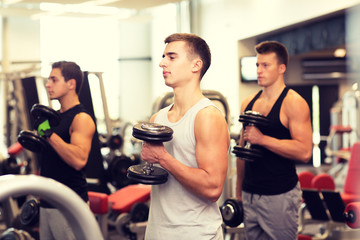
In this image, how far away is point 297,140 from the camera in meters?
2.11

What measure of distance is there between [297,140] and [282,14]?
4.74 meters

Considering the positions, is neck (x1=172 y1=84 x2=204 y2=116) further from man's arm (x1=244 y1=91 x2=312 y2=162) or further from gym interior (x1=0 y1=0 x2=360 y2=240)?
man's arm (x1=244 y1=91 x2=312 y2=162)

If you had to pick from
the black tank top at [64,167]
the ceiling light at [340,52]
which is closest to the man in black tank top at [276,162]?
the black tank top at [64,167]

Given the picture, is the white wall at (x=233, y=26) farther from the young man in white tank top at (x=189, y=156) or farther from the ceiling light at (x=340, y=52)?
the young man in white tank top at (x=189, y=156)

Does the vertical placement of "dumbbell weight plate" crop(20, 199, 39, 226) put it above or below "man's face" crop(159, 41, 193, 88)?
below

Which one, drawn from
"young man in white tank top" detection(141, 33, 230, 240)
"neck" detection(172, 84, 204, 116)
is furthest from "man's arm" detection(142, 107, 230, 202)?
"neck" detection(172, 84, 204, 116)

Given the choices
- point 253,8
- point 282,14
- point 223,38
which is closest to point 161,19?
point 223,38

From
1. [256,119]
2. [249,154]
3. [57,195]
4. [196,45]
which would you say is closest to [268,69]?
[256,119]

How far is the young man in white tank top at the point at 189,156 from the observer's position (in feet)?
4.65

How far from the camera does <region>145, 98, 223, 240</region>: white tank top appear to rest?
1.45 m

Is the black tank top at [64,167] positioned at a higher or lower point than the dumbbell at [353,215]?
higher

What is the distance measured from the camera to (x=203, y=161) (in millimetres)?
1419

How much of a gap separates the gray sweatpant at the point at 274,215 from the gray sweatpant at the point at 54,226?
0.82m

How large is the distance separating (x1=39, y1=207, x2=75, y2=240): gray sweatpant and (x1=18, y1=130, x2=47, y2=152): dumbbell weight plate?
27cm
